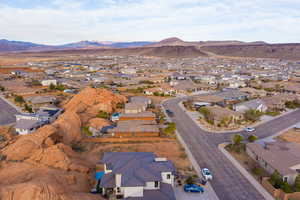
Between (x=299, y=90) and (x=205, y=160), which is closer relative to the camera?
(x=205, y=160)

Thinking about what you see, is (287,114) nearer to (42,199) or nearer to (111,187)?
(111,187)

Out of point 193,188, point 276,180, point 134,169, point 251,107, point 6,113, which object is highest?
point 251,107

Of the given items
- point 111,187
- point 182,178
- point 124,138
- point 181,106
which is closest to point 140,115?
point 124,138

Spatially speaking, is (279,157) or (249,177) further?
(279,157)

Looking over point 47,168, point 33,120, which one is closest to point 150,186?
point 47,168

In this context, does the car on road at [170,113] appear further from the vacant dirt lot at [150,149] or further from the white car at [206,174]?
the white car at [206,174]

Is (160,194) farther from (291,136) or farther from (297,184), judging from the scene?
(291,136)
